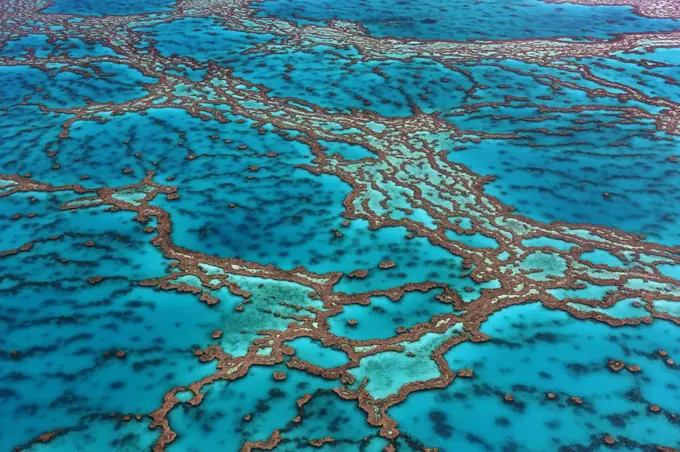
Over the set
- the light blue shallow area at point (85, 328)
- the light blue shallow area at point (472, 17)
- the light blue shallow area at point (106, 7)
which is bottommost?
the light blue shallow area at point (85, 328)

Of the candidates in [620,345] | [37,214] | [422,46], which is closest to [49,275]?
[37,214]

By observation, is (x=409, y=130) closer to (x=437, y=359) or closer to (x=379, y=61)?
(x=379, y=61)

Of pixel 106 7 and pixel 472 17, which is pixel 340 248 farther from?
pixel 106 7

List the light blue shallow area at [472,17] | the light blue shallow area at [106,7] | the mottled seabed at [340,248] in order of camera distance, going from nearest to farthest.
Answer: the mottled seabed at [340,248], the light blue shallow area at [472,17], the light blue shallow area at [106,7]

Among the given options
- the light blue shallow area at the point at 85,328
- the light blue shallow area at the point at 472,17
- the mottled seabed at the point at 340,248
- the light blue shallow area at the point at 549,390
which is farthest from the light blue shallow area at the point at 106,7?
the light blue shallow area at the point at 549,390

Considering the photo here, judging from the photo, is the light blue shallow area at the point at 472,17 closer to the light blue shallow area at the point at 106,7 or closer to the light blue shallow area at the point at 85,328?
the light blue shallow area at the point at 106,7

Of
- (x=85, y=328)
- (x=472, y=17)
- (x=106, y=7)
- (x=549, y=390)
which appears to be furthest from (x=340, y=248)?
(x=106, y=7)

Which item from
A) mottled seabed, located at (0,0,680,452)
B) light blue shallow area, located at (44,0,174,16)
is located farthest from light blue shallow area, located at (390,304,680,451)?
light blue shallow area, located at (44,0,174,16)

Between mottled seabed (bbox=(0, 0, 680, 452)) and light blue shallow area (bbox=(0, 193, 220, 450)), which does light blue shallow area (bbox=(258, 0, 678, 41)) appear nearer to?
mottled seabed (bbox=(0, 0, 680, 452))

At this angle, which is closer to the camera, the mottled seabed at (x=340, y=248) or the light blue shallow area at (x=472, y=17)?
the mottled seabed at (x=340, y=248)
